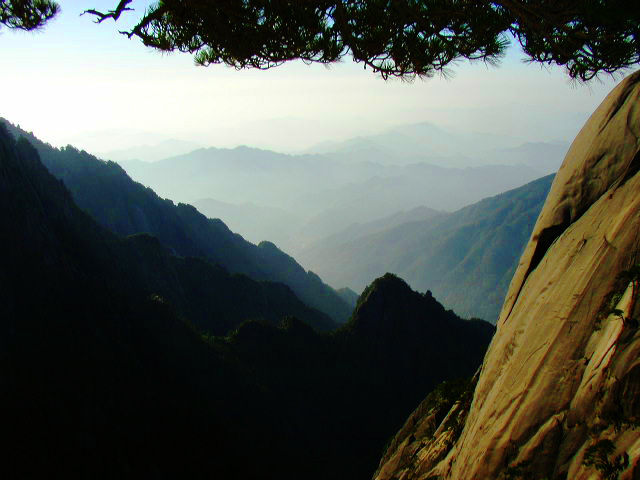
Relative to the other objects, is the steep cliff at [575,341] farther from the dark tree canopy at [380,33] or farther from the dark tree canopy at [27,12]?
the dark tree canopy at [27,12]

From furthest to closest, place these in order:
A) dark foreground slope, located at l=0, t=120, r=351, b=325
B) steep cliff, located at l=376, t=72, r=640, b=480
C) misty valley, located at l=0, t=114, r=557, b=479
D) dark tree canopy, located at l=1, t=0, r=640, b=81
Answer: dark foreground slope, located at l=0, t=120, r=351, b=325
misty valley, located at l=0, t=114, r=557, b=479
dark tree canopy, located at l=1, t=0, r=640, b=81
steep cliff, located at l=376, t=72, r=640, b=480

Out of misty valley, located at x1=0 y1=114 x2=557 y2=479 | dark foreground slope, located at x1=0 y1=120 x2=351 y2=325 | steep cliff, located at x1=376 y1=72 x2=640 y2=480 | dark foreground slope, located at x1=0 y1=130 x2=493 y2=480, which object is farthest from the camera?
dark foreground slope, located at x1=0 y1=120 x2=351 y2=325

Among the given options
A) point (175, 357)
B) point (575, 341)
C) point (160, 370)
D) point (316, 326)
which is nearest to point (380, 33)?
→ point (575, 341)

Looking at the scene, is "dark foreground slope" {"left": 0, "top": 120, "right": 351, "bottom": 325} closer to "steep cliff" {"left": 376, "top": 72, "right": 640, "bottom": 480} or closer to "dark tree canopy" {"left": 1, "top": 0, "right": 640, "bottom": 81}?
"dark tree canopy" {"left": 1, "top": 0, "right": 640, "bottom": 81}

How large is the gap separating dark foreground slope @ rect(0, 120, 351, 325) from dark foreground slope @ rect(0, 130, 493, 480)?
29.1 m

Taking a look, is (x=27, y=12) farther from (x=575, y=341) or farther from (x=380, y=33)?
(x=575, y=341)

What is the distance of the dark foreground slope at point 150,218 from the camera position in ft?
363

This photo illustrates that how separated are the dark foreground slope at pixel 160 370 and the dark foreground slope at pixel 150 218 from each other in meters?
29.1

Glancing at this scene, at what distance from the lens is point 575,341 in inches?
290

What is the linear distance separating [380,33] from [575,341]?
8.58 meters

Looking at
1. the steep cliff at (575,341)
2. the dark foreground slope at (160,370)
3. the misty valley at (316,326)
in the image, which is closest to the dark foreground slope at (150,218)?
the misty valley at (316,326)

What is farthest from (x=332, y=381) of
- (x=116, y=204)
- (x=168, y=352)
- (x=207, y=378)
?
(x=116, y=204)

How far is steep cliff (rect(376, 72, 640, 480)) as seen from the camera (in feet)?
21.0

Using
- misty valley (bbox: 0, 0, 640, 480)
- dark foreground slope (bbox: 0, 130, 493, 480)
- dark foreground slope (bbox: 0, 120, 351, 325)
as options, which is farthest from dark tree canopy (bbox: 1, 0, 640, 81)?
dark foreground slope (bbox: 0, 120, 351, 325)
